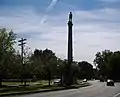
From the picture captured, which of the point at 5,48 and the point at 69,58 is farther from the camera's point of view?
the point at 69,58

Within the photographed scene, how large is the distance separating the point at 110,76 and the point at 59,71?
3213 inches

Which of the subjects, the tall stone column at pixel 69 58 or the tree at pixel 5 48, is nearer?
the tree at pixel 5 48

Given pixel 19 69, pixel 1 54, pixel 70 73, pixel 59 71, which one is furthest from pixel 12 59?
pixel 70 73

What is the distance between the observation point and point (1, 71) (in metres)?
55.2

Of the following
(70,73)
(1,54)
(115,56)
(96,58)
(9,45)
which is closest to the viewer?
(1,54)

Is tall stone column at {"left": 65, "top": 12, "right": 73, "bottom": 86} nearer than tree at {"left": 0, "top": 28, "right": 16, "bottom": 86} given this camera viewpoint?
No

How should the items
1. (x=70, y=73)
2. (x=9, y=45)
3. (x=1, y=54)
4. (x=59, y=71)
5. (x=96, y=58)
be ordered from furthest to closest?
1. (x=96, y=58)
2. (x=70, y=73)
3. (x=59, y=71)
4. (x=9, y=45)
5. (x=1, y=54)

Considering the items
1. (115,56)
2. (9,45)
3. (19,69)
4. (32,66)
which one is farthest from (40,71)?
(115,56)

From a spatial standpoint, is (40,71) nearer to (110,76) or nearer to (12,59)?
(12,59)

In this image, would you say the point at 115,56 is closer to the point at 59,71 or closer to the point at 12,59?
the point at 59,71

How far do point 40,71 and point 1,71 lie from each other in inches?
423

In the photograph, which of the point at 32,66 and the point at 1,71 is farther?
the point at 32,66

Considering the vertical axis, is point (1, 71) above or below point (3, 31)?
below

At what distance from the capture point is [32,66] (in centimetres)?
6122
